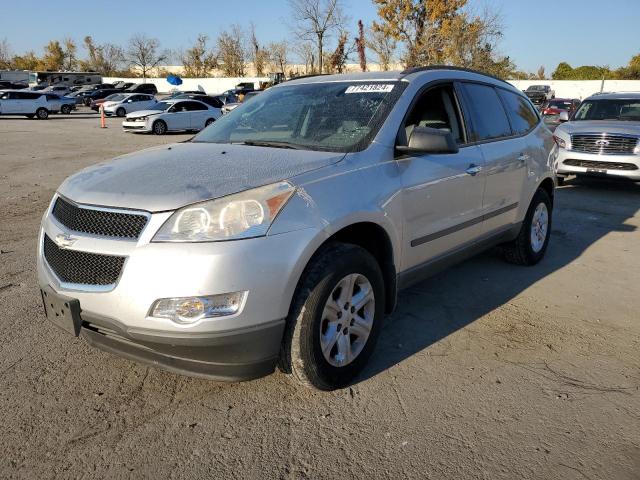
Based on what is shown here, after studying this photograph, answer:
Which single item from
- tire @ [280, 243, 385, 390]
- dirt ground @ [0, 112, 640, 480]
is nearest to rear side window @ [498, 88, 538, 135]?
dirt ground @ [0, 112, 640, 480]

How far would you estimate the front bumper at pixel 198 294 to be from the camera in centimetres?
239

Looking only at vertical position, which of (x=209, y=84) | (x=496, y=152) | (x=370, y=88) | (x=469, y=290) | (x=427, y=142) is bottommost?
(x=469, y=290)

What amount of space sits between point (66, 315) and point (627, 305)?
14.0ft

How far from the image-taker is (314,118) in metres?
3.65

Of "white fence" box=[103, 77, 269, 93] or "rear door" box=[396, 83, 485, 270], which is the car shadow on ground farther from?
"white fence" box=[103, 77, 269, 93]

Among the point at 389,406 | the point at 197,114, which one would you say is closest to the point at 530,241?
the point at 389,406

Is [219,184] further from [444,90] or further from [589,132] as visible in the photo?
[589,132]

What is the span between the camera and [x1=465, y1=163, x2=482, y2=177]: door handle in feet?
12.9

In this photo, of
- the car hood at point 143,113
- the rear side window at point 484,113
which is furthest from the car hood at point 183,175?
the car hood at point 143,113

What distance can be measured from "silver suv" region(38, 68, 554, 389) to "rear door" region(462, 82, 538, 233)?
0.15 metres

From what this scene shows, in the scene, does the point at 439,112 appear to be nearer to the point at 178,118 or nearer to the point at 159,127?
the point at 159,127

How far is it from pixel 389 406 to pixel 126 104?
119 feet

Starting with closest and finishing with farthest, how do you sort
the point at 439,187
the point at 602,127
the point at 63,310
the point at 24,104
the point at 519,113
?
the point at 63,310 → the point at 439,187 → the point at 519,113 → the point at 602,127 → the point at 24,104

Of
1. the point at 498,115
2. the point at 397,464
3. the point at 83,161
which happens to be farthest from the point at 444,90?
the point at 83,161
